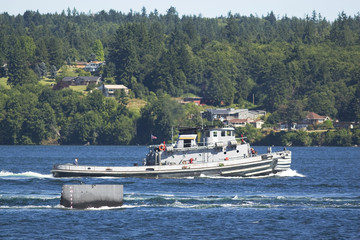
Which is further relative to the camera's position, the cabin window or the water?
the cabin window

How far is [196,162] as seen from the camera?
82188mm

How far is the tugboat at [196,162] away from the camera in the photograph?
80062 millimetres

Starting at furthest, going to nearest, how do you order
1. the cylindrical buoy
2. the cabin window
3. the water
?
the cabin window → the cylindrical buoy → the water

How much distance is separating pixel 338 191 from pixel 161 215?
Result: 24.4m

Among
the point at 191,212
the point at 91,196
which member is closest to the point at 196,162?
the point at 191,212

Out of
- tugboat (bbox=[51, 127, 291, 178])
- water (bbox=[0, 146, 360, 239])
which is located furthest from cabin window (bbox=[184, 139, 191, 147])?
water (bbox=[0, 146, 360, 239])

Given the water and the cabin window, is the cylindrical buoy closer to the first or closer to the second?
the water

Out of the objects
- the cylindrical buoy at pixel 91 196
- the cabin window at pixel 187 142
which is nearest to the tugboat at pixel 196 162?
the cabin window at pixel 187 142

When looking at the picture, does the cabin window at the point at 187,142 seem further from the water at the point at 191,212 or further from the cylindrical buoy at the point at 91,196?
the cylindrical buoy at the point at 91,196

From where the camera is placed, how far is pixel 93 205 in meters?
52.8

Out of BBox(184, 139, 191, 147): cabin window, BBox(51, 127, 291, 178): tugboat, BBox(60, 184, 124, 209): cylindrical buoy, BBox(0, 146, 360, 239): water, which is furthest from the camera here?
BBox(184, 139, 191, 147): cabin window

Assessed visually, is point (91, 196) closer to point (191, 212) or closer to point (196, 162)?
point (191, 212)

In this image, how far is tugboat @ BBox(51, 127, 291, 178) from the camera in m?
80.1

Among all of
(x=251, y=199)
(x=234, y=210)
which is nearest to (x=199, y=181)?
(x=251, y=199)
